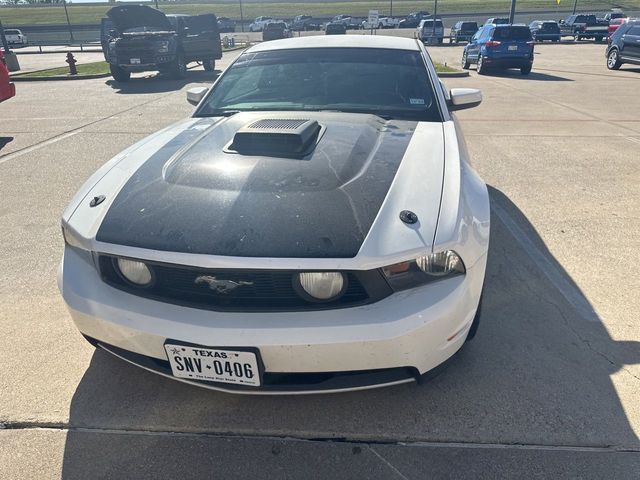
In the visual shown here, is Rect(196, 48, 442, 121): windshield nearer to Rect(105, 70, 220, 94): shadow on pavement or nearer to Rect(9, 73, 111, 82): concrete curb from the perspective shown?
Rect(105, 70, 220, 94): shadow on pavement

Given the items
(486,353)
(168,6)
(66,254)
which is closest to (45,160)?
(66,254)

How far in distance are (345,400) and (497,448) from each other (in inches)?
27.0

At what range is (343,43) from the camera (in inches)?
152

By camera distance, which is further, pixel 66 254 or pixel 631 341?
pixel 631 341

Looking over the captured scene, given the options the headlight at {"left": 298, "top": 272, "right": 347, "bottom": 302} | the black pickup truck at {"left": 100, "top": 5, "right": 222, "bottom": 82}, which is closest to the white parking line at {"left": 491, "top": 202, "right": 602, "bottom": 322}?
the headlight at {"left": 298, "top": 272, "right": 347, "bottom": 302}

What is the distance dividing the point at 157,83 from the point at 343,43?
1247cm

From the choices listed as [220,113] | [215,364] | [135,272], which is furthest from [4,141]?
[215,364]

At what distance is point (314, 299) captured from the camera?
1.93m

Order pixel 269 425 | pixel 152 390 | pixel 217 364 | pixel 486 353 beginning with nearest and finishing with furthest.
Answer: pixel 217 364 → pixel 269 425 → pixel 152 390 → pixel 486 353

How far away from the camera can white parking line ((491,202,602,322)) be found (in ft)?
9.70

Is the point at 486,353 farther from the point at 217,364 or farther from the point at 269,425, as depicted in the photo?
the point at 217,364

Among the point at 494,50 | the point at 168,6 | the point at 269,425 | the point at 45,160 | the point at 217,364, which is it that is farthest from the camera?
the point at 168,6

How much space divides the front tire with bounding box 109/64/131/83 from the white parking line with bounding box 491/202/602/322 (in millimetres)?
13447

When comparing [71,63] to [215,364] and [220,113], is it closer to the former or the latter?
[220,113]
